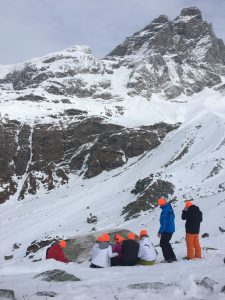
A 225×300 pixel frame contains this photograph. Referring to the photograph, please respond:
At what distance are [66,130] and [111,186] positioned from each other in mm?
36759

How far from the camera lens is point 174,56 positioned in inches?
6220

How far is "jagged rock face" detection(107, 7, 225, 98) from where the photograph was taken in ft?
445

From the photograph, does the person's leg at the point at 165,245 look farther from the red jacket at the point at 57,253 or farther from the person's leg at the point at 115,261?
the red jacket at the point at 57,253

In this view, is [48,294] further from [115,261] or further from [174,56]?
[174,56]

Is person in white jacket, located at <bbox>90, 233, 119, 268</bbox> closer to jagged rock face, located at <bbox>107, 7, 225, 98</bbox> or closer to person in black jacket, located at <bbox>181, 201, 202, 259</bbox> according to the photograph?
person in black jacket, located at <bbox>181, 201, 202, 259</bbox>

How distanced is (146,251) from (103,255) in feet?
4.46

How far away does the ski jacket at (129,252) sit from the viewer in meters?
13.9

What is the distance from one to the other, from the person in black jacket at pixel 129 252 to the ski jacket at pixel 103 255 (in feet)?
1.02

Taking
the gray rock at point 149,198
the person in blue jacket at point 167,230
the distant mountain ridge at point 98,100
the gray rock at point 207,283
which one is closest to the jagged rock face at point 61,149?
the distant mountain ridge at point 98,100

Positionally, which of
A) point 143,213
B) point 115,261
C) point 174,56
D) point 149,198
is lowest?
point 115,261

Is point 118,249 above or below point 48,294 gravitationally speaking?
above

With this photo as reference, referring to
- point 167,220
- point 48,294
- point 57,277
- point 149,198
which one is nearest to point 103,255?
point 167,220

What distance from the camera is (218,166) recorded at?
171 ft

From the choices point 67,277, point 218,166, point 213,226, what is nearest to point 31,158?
point 218,166
